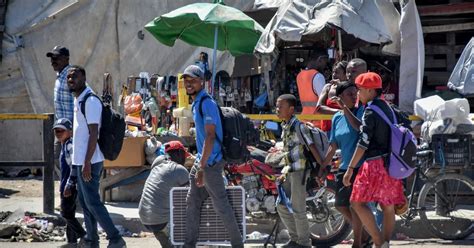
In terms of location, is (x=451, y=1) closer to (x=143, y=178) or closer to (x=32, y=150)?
(x=143, y=178)

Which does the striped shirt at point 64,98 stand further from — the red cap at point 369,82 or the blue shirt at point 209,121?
the red cap at point 369,82

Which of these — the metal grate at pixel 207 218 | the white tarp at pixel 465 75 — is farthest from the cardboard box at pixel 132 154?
the white tarp at pixel 465 75

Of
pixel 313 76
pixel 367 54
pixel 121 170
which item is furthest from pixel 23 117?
pixel 367 54

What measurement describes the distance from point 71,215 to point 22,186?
5245mm

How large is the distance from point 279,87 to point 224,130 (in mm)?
6018

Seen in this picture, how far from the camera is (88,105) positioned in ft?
28.1

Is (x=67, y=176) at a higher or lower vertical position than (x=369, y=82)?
lower

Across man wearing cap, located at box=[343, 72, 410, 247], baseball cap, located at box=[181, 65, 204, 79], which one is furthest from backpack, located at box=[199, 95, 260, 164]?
man wearing cap, located at box=[343, 72, 410, 247]

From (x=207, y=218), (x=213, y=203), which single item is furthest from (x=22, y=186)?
(x=213, y=203)

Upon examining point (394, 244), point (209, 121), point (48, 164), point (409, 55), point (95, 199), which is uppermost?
point (409, 55)

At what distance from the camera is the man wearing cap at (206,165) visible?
26.2 ft

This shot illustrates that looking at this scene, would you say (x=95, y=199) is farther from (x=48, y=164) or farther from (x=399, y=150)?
(x=399, y=150)

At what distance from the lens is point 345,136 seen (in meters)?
8.25

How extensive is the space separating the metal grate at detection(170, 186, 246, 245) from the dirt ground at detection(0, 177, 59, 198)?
16.4ft
